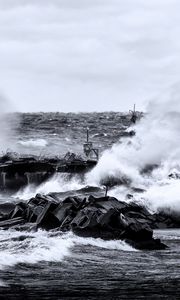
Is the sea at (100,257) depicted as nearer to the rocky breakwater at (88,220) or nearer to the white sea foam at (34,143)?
the rocky breakwater at (88,220)

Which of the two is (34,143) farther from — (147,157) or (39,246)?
(39,246)

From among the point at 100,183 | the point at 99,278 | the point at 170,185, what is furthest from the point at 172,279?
the point at 100,183

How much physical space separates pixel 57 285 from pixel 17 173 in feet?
120

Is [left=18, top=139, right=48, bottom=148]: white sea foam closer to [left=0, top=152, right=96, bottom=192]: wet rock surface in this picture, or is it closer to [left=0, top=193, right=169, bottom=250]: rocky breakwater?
[left=0, top=152, right=96, bottom=192]: wet rock surface

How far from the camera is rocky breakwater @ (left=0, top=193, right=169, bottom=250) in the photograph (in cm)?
2503

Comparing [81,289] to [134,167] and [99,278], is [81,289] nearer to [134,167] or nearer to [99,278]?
[99,278]

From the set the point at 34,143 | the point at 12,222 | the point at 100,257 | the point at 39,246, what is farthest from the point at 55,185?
the point at 34,143

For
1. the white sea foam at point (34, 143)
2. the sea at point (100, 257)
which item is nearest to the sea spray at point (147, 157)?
the sea at point (100, 257)

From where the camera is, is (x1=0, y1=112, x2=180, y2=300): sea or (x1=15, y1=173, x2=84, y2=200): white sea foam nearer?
(x1=0, y1=112, x2=180, y2=300): sea

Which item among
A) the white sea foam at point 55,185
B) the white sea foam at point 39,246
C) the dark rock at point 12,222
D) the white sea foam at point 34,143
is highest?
the white sea foam at point 39,246

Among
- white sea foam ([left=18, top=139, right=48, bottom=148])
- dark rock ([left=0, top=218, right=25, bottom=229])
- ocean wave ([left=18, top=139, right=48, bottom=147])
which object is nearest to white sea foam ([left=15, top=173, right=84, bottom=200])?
dark rock ([left=0, top=218, right=25, bottom=229])

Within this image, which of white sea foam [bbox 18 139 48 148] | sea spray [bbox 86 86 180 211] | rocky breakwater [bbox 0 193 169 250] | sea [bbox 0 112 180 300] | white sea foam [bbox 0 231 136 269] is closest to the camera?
sea [bbox 0 112 180 300]

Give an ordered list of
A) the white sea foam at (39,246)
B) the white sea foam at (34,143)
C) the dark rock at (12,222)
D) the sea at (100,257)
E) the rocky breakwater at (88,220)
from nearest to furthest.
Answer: the sea at (100,257) < the white sea foam at (39,246) < the rocky breakwater at (88,220) < the dark rock at (12,222) < the white sea foam at (34,143)

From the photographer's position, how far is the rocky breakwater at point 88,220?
2503cm
